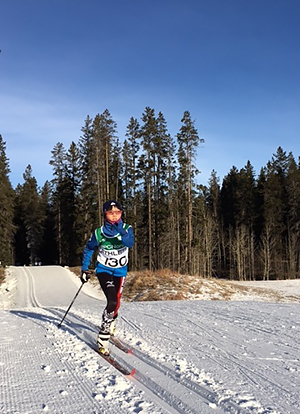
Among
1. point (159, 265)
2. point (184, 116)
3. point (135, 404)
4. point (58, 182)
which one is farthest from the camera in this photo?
point (58, 182)

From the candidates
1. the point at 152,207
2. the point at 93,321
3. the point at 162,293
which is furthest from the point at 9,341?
the point at 152,207

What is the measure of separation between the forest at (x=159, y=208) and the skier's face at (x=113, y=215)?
23.5 m

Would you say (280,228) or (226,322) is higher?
(280,228)

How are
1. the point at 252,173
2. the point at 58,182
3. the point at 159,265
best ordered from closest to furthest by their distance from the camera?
the point at 159,265
the point at 58,182
the point at 252,173

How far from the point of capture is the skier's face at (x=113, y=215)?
5.30 metres

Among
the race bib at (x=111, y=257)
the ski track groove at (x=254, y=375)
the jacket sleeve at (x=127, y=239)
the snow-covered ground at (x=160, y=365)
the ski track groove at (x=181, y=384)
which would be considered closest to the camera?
Answer: the ski track groove at (x=181, y=384)

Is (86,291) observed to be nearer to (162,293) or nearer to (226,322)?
(162,293)

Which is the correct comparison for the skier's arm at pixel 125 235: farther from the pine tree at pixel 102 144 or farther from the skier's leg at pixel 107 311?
the pine tree at pixel 102 144

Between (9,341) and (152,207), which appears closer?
(9,341)

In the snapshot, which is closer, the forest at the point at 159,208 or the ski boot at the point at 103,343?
the ski boot at the point at 103,343

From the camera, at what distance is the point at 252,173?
54.6 meters

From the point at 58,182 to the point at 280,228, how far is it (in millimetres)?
30222

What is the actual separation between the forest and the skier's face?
23531 mm

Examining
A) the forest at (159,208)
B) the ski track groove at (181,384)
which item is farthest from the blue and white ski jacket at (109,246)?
the forest at (159,208)
